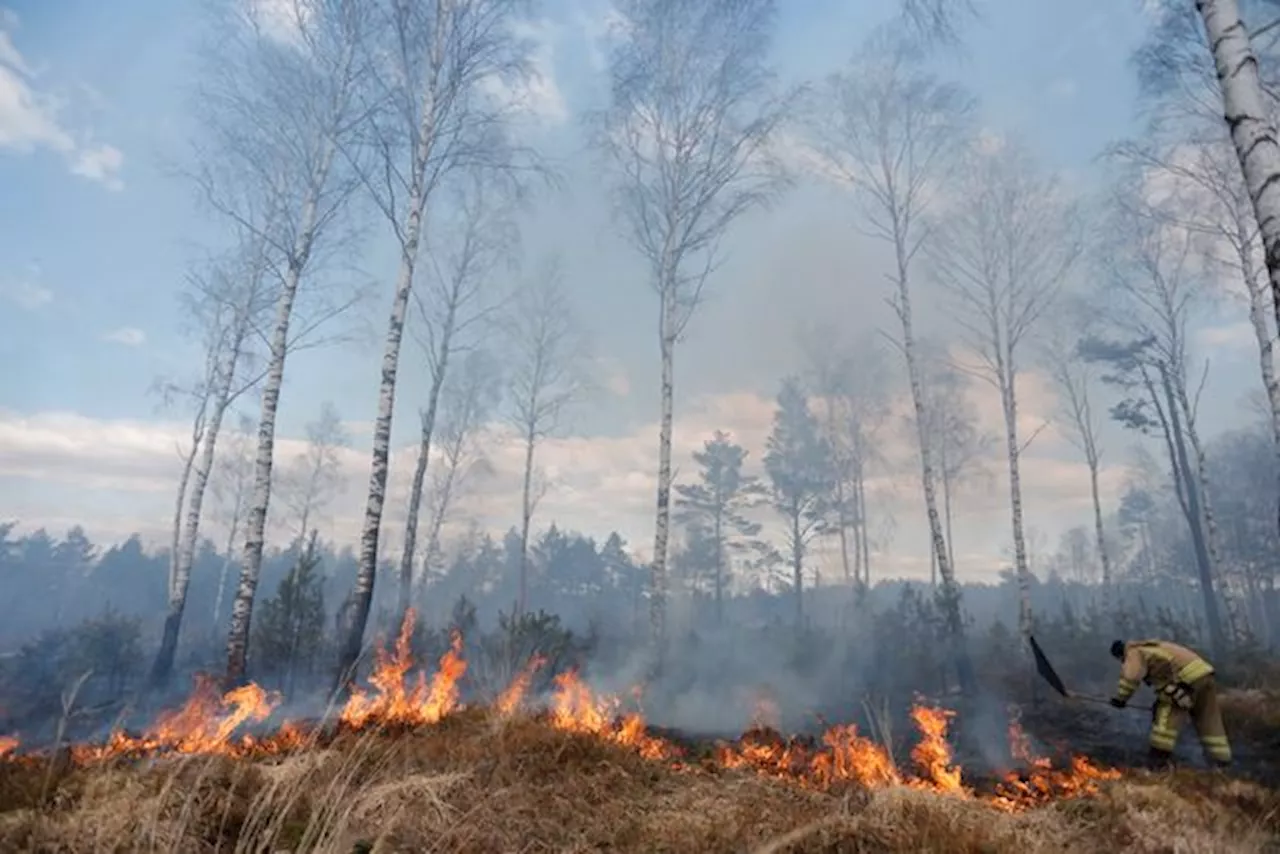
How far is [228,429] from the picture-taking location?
98.8ft

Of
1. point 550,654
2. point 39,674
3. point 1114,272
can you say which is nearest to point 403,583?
point 550,654

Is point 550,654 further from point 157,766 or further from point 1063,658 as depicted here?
point 1063,658

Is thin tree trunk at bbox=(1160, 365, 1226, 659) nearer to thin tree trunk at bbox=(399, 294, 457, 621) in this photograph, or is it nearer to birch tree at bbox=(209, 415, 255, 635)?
thin tree trunk at bbox=(399, 294, 457, 621)

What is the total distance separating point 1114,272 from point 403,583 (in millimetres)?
21815

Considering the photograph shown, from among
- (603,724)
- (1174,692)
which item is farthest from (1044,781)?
(603,724)

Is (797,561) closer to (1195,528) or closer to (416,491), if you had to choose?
(1195,528)

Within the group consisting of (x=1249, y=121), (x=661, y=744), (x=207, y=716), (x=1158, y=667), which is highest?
(x=1249, y=121)

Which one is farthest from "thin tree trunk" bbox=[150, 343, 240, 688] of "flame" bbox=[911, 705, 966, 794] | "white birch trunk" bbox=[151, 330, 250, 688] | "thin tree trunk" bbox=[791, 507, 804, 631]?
"thin tree trunk" bbox=[791, 507, 804, 631]

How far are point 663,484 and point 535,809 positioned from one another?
9.41m

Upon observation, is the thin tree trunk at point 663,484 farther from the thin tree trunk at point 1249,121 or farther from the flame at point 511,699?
the thin tree trunk at point 1249,121

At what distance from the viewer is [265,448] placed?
426 inches

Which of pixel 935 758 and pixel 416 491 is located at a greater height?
pixel 416 491

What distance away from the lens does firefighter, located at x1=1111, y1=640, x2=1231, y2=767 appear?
7.23 meters

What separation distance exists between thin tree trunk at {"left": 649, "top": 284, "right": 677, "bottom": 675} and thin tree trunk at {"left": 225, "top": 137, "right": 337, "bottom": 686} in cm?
693
